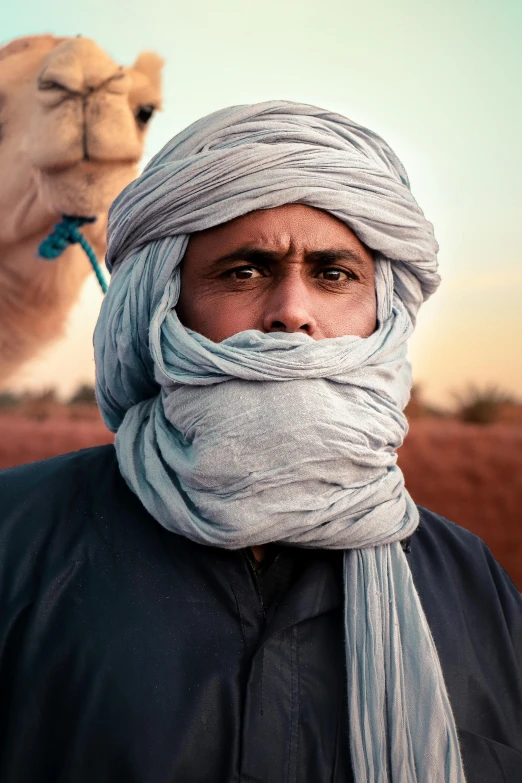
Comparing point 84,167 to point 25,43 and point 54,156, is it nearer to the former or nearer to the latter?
point 54,156

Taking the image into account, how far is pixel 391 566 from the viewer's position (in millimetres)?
1647

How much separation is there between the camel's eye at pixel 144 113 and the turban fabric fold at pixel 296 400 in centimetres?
96

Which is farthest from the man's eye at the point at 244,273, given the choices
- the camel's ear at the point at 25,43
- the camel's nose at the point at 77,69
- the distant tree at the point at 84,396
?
the distant tree at the point at 84,396

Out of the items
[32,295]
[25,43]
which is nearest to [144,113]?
[25,43]

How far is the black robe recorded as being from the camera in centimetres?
142

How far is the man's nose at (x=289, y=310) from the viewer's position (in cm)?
162

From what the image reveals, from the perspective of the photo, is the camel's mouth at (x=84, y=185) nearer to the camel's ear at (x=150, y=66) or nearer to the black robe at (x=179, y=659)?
the camel's ear at (x=150, y=66)

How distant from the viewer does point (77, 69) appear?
2473mm

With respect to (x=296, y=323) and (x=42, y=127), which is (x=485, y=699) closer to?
(x=296, y=323)

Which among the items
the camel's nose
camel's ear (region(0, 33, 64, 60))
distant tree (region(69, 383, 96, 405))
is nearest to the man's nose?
the camel's nose

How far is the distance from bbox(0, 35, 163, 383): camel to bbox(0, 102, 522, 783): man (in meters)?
0.77

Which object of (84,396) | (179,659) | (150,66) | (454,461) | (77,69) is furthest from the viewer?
(454,461)

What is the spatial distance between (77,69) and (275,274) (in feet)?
3.89

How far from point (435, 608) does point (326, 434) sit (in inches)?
18.4
